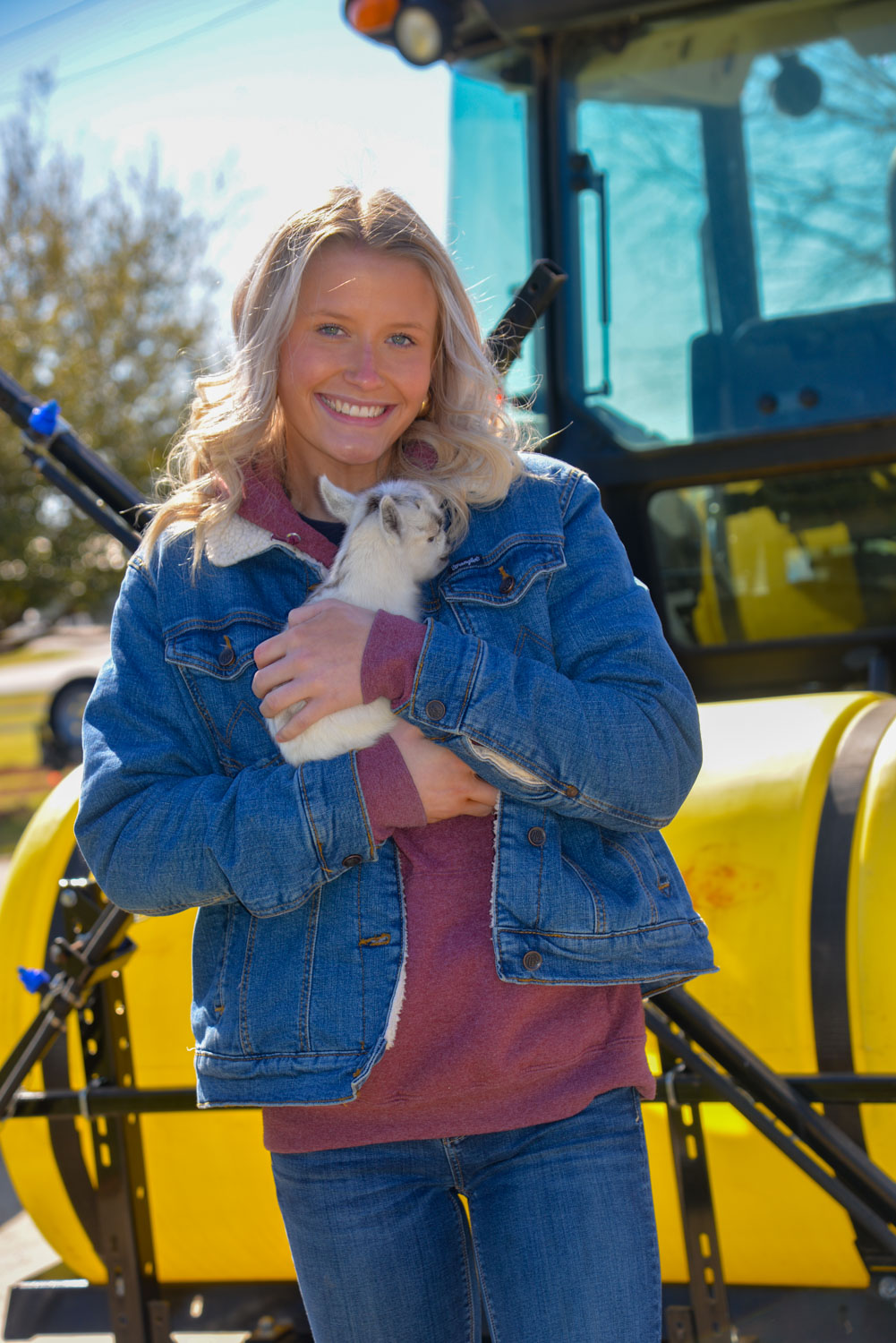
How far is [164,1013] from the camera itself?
2641 millimetres

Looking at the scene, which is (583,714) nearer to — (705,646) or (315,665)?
(315,665)

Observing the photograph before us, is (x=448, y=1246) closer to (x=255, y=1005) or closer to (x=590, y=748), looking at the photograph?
(x=255, y=1005)

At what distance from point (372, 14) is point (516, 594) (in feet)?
8.71

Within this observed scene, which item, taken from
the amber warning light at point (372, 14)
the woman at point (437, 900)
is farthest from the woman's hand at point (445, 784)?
the amber warning light at point (372, 14)

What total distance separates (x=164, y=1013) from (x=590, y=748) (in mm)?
1486

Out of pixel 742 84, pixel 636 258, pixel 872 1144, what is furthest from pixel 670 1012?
pixel 742 84

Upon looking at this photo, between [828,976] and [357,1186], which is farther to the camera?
[828,976]

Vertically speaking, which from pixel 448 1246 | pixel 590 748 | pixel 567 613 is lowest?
pixel 448 1246

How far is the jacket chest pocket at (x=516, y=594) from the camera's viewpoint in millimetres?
1714

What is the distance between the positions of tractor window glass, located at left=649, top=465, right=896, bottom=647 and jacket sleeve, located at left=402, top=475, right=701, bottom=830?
191 cm

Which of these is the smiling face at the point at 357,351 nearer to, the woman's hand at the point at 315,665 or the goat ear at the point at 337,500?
the goat ear at the point at 337,500

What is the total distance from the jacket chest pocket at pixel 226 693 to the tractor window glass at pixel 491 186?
2273 mm

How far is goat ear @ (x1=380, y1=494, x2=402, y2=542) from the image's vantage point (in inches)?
69.0

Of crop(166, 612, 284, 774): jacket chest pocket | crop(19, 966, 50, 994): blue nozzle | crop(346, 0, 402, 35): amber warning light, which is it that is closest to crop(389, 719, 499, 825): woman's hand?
crop(166, 612, 284, 774): jacket chest pocket
